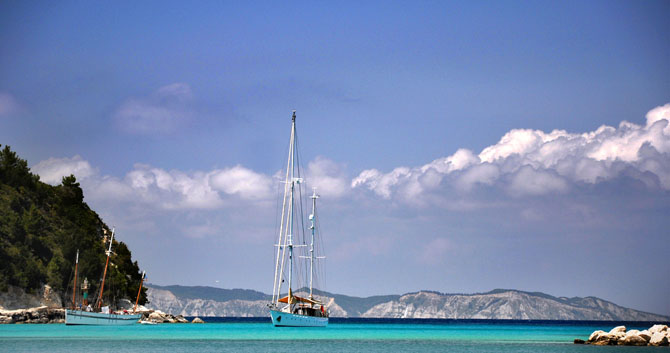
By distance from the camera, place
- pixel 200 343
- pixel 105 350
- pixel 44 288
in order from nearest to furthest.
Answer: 1. pixel 105 350
2. pixel 200 343
3. pixel 44 288

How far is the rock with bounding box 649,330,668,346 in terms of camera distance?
177 feet

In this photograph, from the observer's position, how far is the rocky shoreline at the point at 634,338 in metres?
54.4

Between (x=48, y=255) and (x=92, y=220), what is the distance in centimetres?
1736

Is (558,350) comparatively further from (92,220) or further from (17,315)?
(92,220)

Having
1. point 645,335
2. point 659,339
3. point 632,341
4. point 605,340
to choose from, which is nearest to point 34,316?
point 605,340

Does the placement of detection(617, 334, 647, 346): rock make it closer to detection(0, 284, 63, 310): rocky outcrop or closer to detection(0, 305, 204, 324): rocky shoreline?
detection(0, 305, 204, 324): rocky shoreline

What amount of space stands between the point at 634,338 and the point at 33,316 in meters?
67.9

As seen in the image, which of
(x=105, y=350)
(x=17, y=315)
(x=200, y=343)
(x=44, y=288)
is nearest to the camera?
(x=105, y=350)

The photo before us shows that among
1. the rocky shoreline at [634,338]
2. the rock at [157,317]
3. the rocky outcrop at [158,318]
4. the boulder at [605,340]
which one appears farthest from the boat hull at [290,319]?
the rocky shoreline at [634,338]

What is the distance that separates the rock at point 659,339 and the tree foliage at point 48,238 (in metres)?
72.6

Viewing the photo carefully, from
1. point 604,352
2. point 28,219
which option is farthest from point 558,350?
point 28,219

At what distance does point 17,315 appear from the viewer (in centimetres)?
8419

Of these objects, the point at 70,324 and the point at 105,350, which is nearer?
the point at 105,350

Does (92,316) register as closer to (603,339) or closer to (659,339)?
(603,339)
